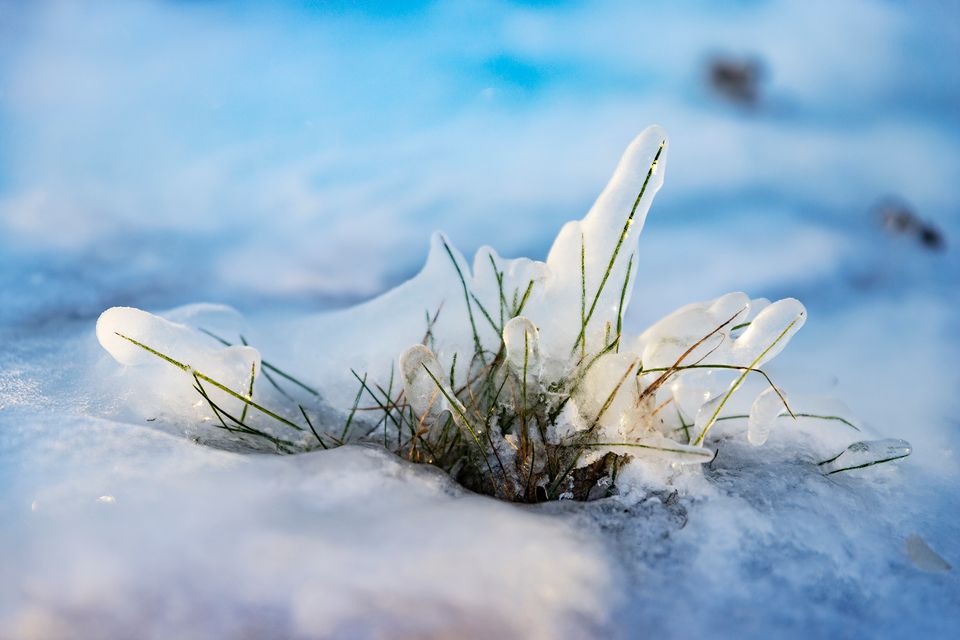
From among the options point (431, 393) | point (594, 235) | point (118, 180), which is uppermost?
point (118, 180)

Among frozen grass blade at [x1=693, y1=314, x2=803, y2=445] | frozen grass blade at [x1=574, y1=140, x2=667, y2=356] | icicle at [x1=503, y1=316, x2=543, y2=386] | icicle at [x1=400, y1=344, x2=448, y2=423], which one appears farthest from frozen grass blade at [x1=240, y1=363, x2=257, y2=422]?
frozen grass blade at [x1=693, y1=314, x2=803, y2=445]

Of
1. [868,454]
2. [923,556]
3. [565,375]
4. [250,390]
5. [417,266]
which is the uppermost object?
[417,266]

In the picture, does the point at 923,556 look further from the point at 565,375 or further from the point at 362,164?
the point at 362,164

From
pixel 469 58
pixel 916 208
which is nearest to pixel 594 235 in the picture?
pixel 469 58

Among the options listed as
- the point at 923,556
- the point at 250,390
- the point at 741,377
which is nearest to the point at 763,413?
the point at 741,377

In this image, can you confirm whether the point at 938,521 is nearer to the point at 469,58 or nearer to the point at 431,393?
the point at 431,393

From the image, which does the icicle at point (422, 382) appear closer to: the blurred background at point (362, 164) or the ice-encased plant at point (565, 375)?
the ice-encased plant at point (565, 375)
